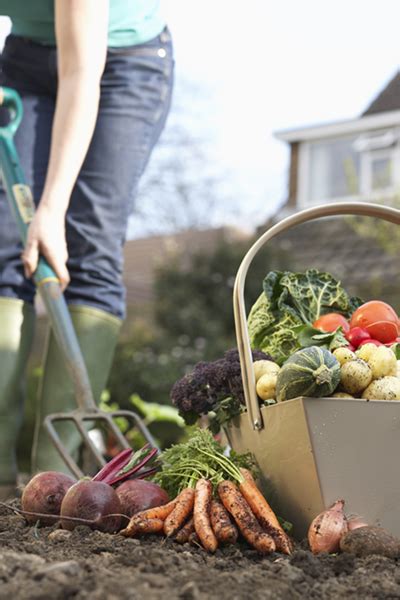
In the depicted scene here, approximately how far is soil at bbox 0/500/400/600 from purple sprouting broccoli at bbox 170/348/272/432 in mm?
509

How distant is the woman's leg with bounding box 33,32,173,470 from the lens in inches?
124

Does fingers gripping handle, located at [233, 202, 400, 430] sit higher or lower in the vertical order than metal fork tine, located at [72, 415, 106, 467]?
higher

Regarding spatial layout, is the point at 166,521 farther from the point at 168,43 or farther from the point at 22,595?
the point at 168,43

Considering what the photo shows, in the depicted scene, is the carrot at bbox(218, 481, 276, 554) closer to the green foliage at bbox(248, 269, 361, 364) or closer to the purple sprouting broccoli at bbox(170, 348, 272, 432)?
the purple sprouting broccoli at bbox(170, 348, 272, 432)

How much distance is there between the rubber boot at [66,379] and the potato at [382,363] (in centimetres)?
135

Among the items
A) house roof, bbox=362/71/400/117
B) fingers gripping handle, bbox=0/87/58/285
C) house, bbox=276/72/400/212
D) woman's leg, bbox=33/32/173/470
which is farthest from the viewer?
house, bbox=276/72/400/212

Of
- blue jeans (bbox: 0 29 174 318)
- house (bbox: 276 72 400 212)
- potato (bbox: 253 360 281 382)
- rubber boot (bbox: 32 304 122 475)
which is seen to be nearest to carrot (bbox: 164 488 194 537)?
potato (bbox: 253 360 281 382)

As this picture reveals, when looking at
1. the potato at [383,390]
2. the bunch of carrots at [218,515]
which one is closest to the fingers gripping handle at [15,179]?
the bunch of carrots at [218,515]

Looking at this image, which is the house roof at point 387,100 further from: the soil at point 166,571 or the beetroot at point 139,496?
the soil at point 166,571

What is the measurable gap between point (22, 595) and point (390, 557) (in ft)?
2.70

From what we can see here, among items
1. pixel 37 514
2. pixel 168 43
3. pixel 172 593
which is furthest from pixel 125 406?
pixel 172 593

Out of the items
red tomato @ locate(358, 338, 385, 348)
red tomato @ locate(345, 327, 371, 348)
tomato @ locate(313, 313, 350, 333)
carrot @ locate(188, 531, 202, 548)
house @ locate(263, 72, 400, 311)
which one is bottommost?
carrot @ locate(188, 531, 202, 548)

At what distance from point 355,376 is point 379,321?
0.43 m

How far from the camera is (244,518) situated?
6.26 feet
